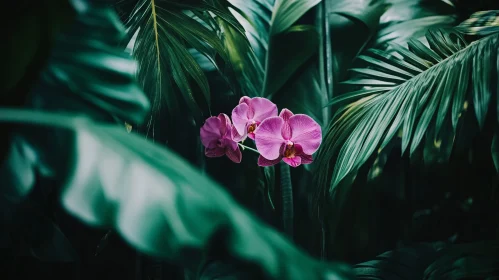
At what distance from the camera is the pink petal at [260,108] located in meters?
0.94

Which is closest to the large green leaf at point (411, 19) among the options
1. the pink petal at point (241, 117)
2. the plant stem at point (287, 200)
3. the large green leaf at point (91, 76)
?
the plant stem at point (287, 200)

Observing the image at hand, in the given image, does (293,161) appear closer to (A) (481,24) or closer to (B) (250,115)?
(B) (250,115)

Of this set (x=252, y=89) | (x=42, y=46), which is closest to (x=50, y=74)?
(x=42, y=46)

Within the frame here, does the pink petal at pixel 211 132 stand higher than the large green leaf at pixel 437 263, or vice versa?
the pink petal at pixel 211 132

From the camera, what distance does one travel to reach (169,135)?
1.08m

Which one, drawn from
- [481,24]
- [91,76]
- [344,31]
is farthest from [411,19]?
[91,76]

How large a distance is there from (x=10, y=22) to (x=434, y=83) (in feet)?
2.53

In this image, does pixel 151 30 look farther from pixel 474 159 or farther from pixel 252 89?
pixel 474 159

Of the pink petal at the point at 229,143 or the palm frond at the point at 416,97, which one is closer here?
the palm frond at the point at 416,97

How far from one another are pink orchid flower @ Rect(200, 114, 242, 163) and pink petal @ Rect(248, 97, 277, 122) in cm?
6

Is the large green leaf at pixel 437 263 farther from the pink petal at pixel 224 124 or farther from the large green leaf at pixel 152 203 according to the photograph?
the large green leaf at pixel 152 203

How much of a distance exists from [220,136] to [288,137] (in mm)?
150

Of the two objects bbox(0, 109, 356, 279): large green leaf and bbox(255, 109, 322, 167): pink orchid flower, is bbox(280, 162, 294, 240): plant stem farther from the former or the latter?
bbox(0, 109, 356, 279): large green leaf

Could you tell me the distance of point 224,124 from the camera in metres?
0.94
